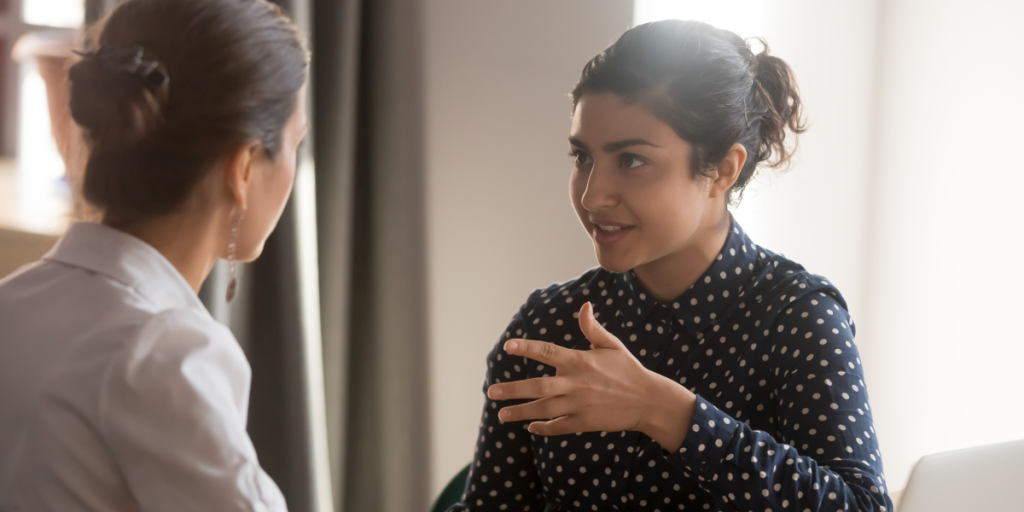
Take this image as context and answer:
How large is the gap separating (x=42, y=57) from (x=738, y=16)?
1761 millimetres

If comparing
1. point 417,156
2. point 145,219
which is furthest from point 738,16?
point 145,219

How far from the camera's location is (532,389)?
871 millimetres

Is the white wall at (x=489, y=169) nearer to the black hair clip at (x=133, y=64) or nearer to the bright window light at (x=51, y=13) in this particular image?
the bright window light at (x=51, y=13)

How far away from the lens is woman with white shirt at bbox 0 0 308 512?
639 mm

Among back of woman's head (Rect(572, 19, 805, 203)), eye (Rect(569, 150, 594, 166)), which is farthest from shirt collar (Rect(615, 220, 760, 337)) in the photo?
eye (Rect(569, 150, 594, 166))

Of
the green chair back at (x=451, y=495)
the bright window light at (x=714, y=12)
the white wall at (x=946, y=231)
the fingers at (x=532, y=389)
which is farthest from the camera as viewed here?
the bright window light at (x=714, y=12)

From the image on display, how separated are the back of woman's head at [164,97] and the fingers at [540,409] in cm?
41

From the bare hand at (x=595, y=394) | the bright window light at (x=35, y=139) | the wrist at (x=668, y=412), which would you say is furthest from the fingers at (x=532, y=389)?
the bright window light at (x=35, y=139)

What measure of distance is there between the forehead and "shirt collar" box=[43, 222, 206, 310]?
0.60 meters

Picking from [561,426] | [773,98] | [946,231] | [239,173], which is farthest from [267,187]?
[946,231]

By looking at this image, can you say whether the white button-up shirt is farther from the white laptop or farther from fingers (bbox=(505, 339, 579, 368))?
the white laptop

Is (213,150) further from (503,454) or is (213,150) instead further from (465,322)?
(465,322)

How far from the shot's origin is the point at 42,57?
1.50m

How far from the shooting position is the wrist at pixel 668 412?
3.02 feet
